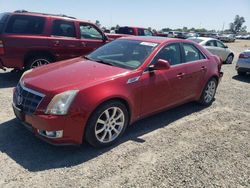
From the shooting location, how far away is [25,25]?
736cm

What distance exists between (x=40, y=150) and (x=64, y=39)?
4780 millimetres

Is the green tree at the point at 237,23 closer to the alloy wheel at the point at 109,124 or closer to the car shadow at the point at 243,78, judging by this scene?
the car shadow at the point at 243,78

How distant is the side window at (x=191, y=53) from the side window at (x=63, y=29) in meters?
3.95

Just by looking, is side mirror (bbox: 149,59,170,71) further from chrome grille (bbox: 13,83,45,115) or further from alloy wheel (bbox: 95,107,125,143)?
chrome grille (bbox: 13,83,45,115)

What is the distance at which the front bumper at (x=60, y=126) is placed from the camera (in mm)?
3484

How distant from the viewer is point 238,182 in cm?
348

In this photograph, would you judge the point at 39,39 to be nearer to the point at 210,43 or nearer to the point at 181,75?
the point at 181,75

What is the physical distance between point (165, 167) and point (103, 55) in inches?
94.2

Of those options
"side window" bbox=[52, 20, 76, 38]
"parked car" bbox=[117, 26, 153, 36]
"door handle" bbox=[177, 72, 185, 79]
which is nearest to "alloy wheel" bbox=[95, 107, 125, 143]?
"door handle" bbox=[177, 72, 185, 79]

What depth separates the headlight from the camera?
3504mm

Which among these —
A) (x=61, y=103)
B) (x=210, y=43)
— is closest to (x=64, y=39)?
(x=61, y=103)

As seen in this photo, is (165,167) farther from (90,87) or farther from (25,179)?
(25,179)

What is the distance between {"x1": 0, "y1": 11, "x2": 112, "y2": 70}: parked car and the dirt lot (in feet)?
7.19

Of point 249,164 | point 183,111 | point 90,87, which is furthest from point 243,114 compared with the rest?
point 90,87
